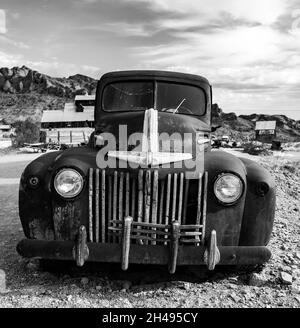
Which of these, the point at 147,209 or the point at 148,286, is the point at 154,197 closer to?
the point at 147,209

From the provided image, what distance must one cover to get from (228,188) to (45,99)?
8183cm

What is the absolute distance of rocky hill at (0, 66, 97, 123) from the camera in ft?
245

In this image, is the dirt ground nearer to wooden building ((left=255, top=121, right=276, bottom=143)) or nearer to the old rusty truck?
the old rusty truck

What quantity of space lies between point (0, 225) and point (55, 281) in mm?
2612

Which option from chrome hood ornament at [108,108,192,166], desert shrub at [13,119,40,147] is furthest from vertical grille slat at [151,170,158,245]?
desert shrub at [13,119,40,147]

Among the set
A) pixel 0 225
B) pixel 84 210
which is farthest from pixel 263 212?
pixel 0 225

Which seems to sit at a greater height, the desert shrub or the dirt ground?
the dirt ground

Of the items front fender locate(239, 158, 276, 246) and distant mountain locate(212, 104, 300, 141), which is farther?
distant mountain locate(212, 104, 300, 141)

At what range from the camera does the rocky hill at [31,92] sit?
74.6m

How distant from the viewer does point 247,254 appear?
3.38m

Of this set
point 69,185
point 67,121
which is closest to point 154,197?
point 69,185

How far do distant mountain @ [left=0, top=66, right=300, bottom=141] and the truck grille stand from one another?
60037mm

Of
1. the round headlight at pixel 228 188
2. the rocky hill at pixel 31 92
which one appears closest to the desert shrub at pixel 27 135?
the rocky hill at pixel 31 92

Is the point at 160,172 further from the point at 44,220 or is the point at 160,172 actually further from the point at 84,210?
the point at 44,220
